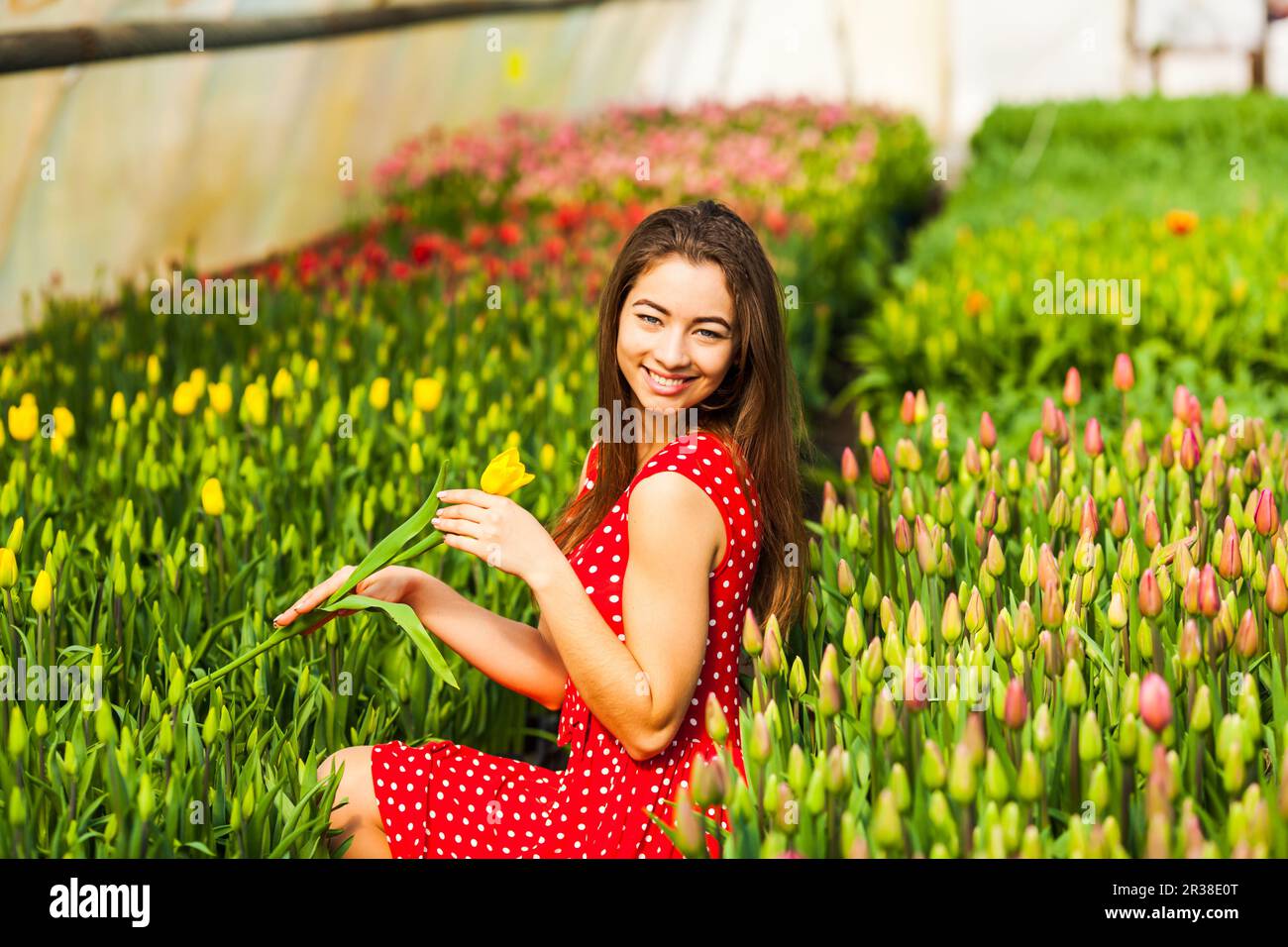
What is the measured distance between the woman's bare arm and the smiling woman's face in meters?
0.48

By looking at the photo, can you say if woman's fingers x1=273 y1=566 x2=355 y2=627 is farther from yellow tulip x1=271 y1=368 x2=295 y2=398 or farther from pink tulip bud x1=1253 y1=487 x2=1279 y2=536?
pink tulip bud x1=1253 y1=487 x2=1279 y2=536

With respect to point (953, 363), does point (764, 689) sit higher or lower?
lower

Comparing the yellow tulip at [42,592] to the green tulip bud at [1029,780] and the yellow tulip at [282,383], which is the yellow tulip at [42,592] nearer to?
the yellow tulip at [282,383]

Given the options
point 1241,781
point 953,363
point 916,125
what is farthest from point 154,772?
point 916,125

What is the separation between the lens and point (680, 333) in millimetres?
2152

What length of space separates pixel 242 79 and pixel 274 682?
18.5ft

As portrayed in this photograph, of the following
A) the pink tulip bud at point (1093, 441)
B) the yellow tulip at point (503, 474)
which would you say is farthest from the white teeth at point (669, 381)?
the pink tulip bud at point (1093, 441)

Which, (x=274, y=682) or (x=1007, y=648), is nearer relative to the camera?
(x=1007, y=648)

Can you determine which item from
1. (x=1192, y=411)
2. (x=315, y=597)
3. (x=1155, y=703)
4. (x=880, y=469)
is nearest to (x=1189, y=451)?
(x=1192, y=411)

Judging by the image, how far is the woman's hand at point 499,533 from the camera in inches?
78.7

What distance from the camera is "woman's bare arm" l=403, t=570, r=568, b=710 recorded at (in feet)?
7.70

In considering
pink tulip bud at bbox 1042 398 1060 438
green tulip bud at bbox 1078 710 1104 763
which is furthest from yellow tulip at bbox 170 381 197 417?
green tulip bud at bbox 1078 710 1104 763
